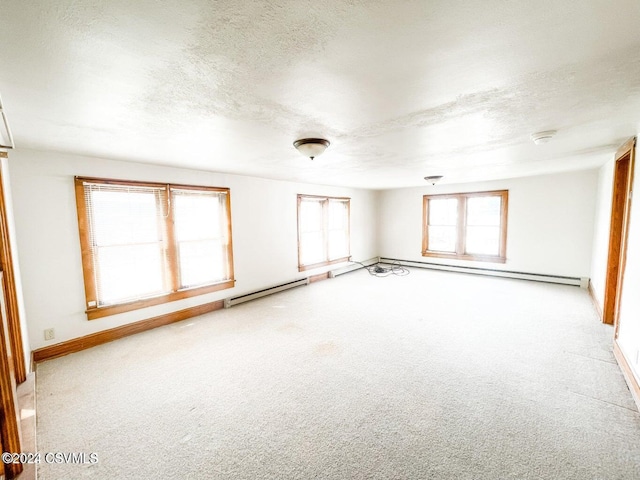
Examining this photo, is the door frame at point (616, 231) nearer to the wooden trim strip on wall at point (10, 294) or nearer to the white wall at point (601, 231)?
the white wall at point (601, 231)

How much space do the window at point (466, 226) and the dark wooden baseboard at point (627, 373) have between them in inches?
141

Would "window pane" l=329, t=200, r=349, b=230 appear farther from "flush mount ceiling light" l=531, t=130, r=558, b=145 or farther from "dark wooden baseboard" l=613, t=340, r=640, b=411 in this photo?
"dark wooden baseboard" l=613, t=340, r=640, b=411

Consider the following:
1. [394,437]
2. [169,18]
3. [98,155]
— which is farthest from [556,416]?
[98,155]

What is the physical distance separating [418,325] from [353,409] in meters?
1.96

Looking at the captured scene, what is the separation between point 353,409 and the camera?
2141 mm

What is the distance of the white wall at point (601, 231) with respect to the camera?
3.96 m

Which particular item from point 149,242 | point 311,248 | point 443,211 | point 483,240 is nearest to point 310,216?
point 311,248

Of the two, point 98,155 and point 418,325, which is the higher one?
point 98,155

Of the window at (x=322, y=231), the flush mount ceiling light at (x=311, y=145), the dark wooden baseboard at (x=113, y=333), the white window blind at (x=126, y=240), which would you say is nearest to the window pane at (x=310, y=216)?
the window at (x=322, y=231)

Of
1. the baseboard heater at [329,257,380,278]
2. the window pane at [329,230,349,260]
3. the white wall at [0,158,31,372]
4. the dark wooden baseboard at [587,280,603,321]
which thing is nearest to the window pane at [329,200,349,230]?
the window pane at [329,230,349,260]

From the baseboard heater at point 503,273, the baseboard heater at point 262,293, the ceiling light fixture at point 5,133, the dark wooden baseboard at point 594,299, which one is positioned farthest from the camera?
the baseboard heater at point 503,273

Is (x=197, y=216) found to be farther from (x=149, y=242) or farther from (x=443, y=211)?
(x=443, y=211)

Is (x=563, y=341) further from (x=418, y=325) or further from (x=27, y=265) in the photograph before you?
(x=27, y=265)

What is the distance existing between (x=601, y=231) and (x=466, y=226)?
249 centimetres
